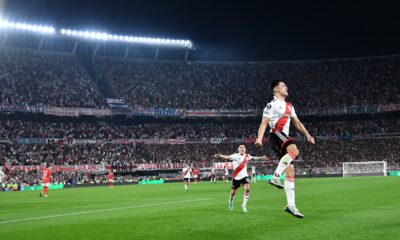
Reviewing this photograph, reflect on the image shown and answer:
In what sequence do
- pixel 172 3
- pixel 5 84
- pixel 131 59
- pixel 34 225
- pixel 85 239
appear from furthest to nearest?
pixel 131 59 < pixel 172 3 < pixel 5 84 < pixel 34 225 < pixel 85 239

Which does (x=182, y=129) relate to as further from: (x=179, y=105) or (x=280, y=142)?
(x=280, y=142)

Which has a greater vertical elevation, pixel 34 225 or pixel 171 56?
pixel 171 56

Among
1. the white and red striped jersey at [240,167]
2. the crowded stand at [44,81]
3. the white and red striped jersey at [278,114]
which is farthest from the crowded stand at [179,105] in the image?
the white and red striped jersey at [278,114]

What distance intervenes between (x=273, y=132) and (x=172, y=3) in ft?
215

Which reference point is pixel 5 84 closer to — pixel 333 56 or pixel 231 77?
pixel 231 77

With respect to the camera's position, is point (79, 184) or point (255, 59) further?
point (255, 59)

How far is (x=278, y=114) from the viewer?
10852mm

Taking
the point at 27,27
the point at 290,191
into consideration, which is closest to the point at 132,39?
the point at 27,27

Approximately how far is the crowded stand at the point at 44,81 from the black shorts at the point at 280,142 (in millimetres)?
60703

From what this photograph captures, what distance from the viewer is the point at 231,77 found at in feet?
293

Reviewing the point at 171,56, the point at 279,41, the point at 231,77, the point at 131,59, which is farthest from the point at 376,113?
the point at 131,59

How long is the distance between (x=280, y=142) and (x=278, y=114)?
646 mm

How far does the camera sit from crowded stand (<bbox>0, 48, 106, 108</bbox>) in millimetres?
67900

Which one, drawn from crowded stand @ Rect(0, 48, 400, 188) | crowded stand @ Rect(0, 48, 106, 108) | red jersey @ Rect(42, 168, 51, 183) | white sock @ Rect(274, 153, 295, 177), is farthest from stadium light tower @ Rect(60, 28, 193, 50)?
white sock @ Rect(274, 153, 295, 177)
